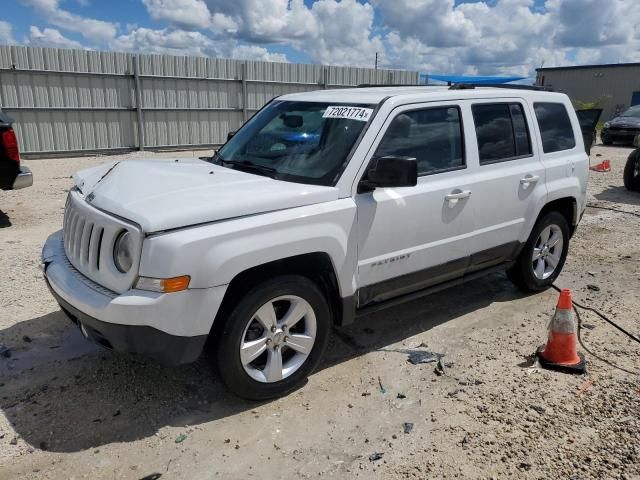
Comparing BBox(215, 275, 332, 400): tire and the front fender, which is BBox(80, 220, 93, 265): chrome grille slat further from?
BBox(215, 275, 332, 400): tire

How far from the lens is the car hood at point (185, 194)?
9.75 ft

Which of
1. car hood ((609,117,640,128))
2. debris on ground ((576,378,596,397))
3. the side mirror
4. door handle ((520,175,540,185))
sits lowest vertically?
debris on ground ((576,378,596,397))

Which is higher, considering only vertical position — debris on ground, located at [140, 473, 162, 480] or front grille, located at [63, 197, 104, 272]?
front grille, located at [63, 197, 104, 272]

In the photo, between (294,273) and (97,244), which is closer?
(97,244)

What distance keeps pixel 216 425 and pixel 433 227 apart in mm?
2048

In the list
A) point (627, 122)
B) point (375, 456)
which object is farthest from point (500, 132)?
point (627, 122)

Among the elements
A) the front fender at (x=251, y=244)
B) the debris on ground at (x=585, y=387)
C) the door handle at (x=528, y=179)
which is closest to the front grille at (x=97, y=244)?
the front fender at (x=251, y=244)

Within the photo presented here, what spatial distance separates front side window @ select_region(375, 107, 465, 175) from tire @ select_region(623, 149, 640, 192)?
8305 mm

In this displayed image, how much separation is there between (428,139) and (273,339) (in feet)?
6.12

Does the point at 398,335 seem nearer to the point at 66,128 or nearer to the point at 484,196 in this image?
the point at 484,196

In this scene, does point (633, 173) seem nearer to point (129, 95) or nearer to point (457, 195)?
point (457, 195)

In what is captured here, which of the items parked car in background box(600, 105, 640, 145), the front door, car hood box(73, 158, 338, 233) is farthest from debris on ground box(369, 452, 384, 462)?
parked car in background box(600, 105, 640, 145)

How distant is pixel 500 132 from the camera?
182 inches

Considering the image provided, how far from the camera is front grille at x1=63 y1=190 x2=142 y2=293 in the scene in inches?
117
